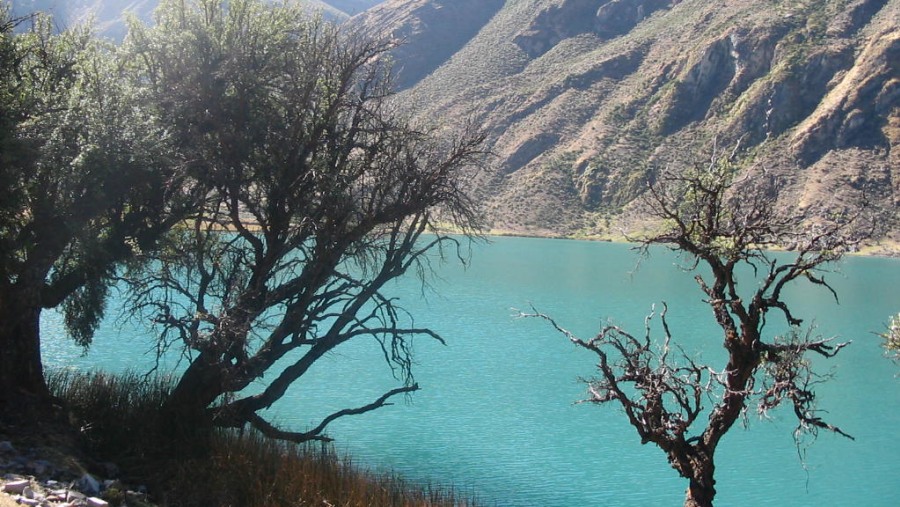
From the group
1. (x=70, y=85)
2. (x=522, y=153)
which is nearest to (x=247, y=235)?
(x=70, y=85)

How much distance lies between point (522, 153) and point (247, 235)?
11740 centimetres

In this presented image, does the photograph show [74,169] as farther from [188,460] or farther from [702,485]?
[702,485]

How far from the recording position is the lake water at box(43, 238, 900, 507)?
56.0 feet

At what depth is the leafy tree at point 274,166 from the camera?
1167cm

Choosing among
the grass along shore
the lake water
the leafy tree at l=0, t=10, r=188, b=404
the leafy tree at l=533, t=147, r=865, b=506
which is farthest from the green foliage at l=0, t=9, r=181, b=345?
the lake water

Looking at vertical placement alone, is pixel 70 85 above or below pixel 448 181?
above

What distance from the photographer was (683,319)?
39.8 metres

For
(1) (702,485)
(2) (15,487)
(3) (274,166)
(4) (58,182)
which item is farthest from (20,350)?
(1) (702,485)

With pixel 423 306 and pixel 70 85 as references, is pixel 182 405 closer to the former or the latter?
pixel 70 85

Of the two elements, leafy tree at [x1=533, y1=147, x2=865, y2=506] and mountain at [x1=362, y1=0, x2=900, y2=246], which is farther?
mountain at [x1=362, y1=0, x2=900, y2=246]

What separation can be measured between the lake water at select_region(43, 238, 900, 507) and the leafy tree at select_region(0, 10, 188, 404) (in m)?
6.85

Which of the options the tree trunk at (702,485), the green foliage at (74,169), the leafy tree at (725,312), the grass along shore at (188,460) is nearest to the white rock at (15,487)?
the grass along shore at (188,460)

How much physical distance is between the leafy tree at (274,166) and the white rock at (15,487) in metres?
3.32

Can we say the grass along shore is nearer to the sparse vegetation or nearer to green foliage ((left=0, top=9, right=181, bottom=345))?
the sparse vegetation
